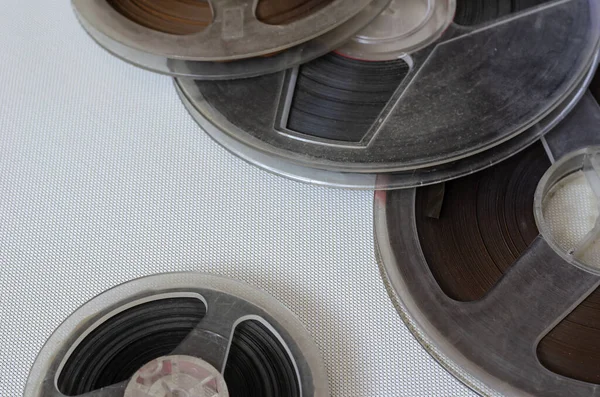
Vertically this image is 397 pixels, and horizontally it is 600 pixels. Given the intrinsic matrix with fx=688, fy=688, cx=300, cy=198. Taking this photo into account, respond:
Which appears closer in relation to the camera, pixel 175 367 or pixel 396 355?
pixel 175 367

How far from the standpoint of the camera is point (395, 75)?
1159mm

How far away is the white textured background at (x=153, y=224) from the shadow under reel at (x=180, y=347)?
0.08 metres

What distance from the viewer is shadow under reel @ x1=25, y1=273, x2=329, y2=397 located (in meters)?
0.92

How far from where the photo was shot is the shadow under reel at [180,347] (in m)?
0.92

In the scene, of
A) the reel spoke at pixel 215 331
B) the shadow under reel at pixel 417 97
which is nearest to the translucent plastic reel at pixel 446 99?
the shadow under reel at pixel 417 97

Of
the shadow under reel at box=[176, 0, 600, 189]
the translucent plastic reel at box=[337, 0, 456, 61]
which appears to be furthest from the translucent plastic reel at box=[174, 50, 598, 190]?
the translucent plastic reel at box=[337, 0, 456, 61]

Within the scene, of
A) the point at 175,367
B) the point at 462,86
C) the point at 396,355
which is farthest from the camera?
the point at 462,86

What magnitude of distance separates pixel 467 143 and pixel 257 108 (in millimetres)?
342

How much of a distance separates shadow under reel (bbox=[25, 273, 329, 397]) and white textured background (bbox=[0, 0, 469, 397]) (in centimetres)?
8

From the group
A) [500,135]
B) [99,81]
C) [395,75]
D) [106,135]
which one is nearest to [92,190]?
[106,135]

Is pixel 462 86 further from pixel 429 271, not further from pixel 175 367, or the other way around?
pixel 175 367

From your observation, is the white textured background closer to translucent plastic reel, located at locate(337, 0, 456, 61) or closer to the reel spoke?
the reel spoke

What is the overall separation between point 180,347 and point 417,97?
54 cm

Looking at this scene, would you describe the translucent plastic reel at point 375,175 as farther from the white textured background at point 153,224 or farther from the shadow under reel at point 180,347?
the shadow under reel at point 180,347
